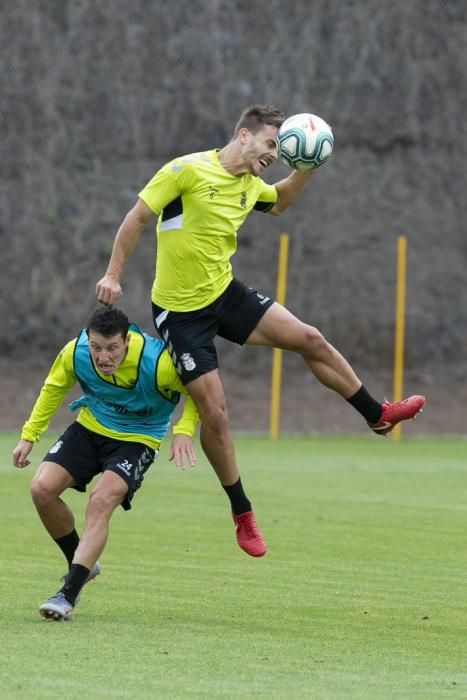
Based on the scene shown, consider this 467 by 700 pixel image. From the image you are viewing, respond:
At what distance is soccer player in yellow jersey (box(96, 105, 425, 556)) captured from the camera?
8.41 metres

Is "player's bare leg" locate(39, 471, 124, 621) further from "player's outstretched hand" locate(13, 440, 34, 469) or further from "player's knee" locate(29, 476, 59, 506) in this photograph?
"player's outstretched hand" locate(13, 440, 34, 469)

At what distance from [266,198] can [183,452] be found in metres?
2.28

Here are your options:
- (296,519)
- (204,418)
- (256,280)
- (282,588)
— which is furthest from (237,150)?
(256,280)

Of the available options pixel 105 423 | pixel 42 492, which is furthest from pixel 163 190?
pixel 42 492

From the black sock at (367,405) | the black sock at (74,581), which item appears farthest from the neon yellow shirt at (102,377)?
the black sock at (367,405)

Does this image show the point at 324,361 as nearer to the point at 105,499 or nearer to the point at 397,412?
the point at 397,412

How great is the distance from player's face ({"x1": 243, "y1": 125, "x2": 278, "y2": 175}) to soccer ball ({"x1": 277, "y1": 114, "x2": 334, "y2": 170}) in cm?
6

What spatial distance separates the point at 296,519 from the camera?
12.1 m

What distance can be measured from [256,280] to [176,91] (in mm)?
3773

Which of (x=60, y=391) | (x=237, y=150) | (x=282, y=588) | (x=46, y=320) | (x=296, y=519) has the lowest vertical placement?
(x=46, y=320)

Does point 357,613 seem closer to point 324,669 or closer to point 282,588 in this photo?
point 282,588

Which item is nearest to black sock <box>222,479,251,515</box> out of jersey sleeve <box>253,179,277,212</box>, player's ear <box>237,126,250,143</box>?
jersey sleeve <box>253,179,277,212</box>

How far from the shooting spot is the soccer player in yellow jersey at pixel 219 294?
8.41 metres

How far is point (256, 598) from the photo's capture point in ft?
26.3
